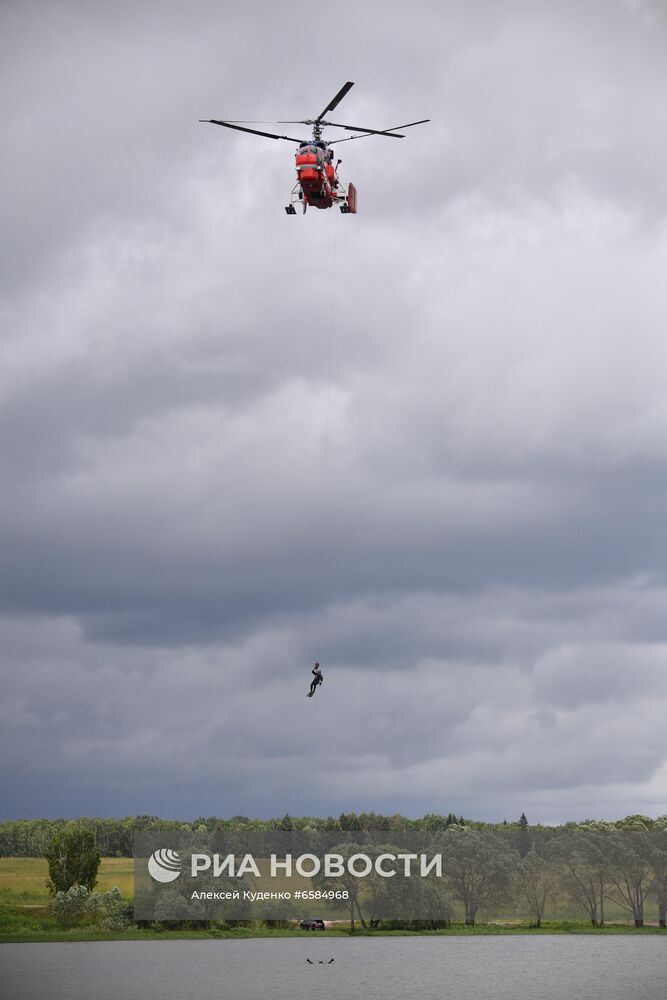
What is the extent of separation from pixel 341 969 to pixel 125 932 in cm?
2719

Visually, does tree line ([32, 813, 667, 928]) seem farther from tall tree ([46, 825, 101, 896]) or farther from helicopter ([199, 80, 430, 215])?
helicopter ([199, 80, 430, 215])

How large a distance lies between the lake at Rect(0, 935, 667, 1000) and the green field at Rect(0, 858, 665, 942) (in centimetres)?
123

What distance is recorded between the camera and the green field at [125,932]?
13050 centimetres

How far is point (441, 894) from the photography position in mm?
134250

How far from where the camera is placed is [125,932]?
129375mm

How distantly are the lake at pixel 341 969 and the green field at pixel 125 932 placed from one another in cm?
123

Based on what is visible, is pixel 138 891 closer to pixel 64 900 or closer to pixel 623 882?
pixel 64 900

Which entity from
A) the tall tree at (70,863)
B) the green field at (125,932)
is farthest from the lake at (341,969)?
the tall tree at (70,863)

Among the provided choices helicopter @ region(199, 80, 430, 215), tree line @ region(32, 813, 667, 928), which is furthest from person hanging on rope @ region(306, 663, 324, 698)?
tree line @ region(32, 813, 667, 928)

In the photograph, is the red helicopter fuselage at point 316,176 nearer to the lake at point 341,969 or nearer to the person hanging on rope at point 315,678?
the person hanging on rope at point 315,678

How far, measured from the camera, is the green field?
130m

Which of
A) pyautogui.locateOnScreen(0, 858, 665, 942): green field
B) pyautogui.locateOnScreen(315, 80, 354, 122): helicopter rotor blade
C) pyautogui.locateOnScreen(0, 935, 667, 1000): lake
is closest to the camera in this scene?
pyautogui.locateOnScreen(315, 80, 354, 122): helicopter rotor blade

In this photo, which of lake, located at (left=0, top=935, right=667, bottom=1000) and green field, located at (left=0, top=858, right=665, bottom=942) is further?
green field, located at (left=0, top=858, right=665, bottom=942)

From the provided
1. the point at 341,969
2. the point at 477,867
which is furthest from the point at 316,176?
the point at 477,867
